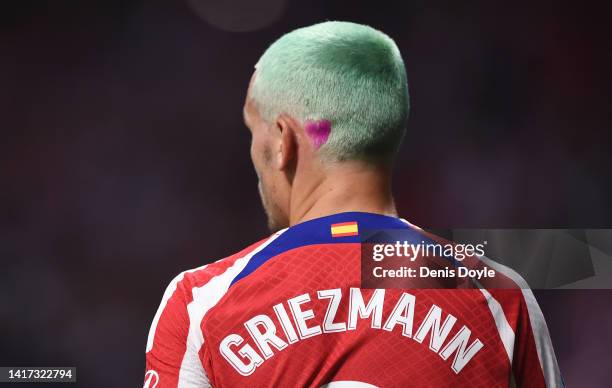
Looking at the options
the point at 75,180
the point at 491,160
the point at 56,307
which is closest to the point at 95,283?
the point at 56,307

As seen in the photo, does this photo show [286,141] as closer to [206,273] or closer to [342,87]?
[342,87]

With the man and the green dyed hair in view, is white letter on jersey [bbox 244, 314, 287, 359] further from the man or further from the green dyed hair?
the green dyed hair

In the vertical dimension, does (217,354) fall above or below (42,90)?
below

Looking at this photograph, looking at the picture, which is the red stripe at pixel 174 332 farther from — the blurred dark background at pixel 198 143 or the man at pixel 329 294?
the blurred dark background at pixel 198 143

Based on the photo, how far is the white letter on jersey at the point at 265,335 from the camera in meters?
1.13

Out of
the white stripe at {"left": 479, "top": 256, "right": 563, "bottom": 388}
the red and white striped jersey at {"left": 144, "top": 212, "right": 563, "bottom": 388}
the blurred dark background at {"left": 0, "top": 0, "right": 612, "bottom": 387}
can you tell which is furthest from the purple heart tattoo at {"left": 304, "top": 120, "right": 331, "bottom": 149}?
the blurred dark background at {"left": 0, "top": 0, "right": 612, "bottom": 387}

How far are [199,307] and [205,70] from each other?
420 centimetres

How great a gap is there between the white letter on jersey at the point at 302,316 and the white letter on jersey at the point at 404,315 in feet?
0.33

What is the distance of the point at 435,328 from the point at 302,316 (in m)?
0.19

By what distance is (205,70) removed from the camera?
17.1 feet

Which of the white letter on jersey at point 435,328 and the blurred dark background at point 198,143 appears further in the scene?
the blurred dark background at point 198,143

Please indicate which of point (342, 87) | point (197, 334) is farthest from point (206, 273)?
point (342, 87)

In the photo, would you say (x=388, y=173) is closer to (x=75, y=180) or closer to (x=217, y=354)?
(x=217, y=354)

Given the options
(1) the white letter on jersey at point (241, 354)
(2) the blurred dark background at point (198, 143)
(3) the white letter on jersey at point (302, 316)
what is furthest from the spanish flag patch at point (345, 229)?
(2) the blurred dark background at point (198, 143)
